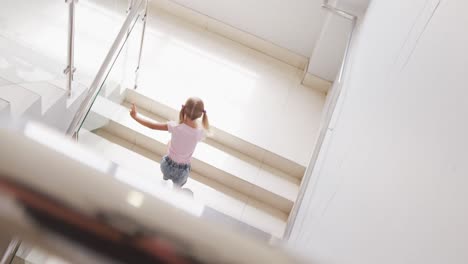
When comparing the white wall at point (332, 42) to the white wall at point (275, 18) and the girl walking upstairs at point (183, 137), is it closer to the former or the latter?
the white wall at point (275, 18)

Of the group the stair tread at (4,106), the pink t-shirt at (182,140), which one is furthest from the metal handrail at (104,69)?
the stair tread at (4,106)

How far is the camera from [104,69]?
3.61 m

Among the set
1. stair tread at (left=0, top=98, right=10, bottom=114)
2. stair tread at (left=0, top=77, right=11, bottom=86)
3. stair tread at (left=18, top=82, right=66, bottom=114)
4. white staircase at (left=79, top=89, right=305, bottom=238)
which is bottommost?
stair tread at (left=0, top=98, right=10, bottom=114)

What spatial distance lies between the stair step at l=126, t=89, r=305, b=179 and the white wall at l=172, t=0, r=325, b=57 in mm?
1555

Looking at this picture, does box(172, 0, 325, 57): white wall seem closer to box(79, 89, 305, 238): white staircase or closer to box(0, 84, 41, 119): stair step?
box(79, 89, 305, 238): white staircase

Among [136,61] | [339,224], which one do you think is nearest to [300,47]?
[136,61]

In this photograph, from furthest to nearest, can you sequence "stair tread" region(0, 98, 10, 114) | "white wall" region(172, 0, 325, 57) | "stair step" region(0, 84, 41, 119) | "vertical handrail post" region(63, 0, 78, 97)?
"white wall" region(172, 0, 325, 57)
"vertical handrail post" region(63, 0, 78, 97)
"stair step" region(0, 84, 41, 119)
"stair tread" region(0, 98, 10, 114)

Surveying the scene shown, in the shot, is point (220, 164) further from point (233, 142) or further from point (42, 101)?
point (42, 101)

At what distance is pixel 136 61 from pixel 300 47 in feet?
6.49

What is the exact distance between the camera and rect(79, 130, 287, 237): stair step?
431cm

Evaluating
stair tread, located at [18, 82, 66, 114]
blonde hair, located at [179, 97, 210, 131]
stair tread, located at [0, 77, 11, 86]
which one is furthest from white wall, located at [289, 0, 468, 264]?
stair tread, located at [18, 82, 66, 114]

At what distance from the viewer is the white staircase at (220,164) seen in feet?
14.4

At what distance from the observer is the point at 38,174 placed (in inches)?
10.4

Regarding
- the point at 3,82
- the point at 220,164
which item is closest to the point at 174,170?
the point at 220,164
